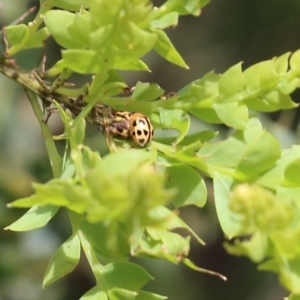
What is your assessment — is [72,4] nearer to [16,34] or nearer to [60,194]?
[16,34]

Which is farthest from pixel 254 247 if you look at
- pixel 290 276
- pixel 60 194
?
pixel 60 194

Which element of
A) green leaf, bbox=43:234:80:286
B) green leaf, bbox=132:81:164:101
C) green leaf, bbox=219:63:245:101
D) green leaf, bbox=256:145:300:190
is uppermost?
green leaf, bbox=219:63:245:101

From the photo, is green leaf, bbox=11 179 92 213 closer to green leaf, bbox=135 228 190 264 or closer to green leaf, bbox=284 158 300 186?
green leaf, bbox=135 228 190 264

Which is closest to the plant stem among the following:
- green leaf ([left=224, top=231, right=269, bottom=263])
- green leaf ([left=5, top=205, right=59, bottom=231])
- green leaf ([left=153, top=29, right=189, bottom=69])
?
green leaf ([left=5, top=205, right=59, bottom=231])

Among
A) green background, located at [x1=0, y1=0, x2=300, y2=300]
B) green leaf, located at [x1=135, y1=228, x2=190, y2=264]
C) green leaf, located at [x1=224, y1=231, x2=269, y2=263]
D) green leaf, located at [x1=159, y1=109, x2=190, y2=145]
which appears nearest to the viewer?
green leaf, located at [x1=224, y1=231, x2=269, y2=263]

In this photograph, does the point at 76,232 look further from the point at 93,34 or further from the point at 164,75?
the point at 164,75
